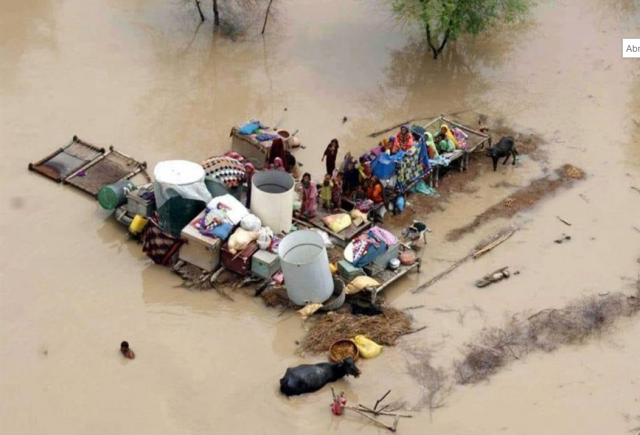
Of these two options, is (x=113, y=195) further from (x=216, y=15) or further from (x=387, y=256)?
(x=216, y=15)

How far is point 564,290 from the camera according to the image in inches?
469

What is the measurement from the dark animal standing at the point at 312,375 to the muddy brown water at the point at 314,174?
5.8 inches

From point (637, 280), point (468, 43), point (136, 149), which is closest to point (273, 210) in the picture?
point (136, 149)

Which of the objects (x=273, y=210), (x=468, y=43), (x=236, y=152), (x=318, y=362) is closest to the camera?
(x=318, y=362)

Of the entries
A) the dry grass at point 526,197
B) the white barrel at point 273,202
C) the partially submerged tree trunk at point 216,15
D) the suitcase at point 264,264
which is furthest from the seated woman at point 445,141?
the partially submerged tree trunk at point 216,15

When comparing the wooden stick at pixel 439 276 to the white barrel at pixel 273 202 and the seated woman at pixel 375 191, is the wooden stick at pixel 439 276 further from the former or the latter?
the white barrel at pixel 273 202

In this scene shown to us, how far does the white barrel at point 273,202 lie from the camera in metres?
11.6

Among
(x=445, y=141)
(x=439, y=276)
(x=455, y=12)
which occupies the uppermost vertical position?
(x=455, y=12)

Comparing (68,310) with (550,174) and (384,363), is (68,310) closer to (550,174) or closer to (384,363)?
(384,363)

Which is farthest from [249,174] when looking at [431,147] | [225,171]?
[431,147]

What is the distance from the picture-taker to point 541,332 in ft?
36.4

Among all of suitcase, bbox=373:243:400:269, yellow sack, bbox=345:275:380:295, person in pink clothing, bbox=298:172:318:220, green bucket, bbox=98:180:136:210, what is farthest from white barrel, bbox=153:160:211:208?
suitcase, bbox=373:243:400:269

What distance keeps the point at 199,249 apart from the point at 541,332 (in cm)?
484

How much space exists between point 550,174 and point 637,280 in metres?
3.02
